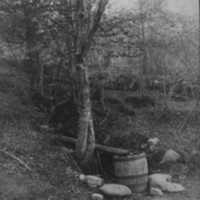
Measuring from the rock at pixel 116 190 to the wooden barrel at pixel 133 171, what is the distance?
14 cm

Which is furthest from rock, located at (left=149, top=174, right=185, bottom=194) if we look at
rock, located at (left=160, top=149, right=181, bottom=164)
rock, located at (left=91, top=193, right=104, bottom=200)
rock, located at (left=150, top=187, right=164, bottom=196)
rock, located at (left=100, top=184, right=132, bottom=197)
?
rock, located at (left=91, top=193, right=104, bottom=200)

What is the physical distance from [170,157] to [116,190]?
155cm

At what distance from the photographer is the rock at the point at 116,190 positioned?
3.66m

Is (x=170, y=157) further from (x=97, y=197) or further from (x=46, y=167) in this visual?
(x=46, y=167)

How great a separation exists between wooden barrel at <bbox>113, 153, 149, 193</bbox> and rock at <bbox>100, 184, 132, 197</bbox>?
14 centimetres

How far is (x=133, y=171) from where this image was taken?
3.94 meters

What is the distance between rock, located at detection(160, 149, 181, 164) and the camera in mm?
4727

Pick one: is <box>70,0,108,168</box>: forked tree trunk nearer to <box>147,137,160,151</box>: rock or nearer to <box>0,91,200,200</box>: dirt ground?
<box>0,91,200,200</box>: dirt ground

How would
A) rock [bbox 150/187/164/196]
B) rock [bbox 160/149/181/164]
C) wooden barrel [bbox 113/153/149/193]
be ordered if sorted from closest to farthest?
rock [bbox 150/187/164/196] → wooden barrel [bbox 113/153/149/193] → rock [bbox 160/149/181/164]

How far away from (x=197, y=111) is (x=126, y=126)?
2073 mm

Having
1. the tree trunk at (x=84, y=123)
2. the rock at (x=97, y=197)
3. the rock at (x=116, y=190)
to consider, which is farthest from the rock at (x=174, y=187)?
the tree trunk at (x=84, y=123)

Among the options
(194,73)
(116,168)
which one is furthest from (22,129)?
(194,73)

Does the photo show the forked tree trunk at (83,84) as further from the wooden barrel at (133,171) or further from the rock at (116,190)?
the rock at (116,190)

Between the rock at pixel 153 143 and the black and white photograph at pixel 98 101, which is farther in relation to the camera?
the rock at pixel 153 143
